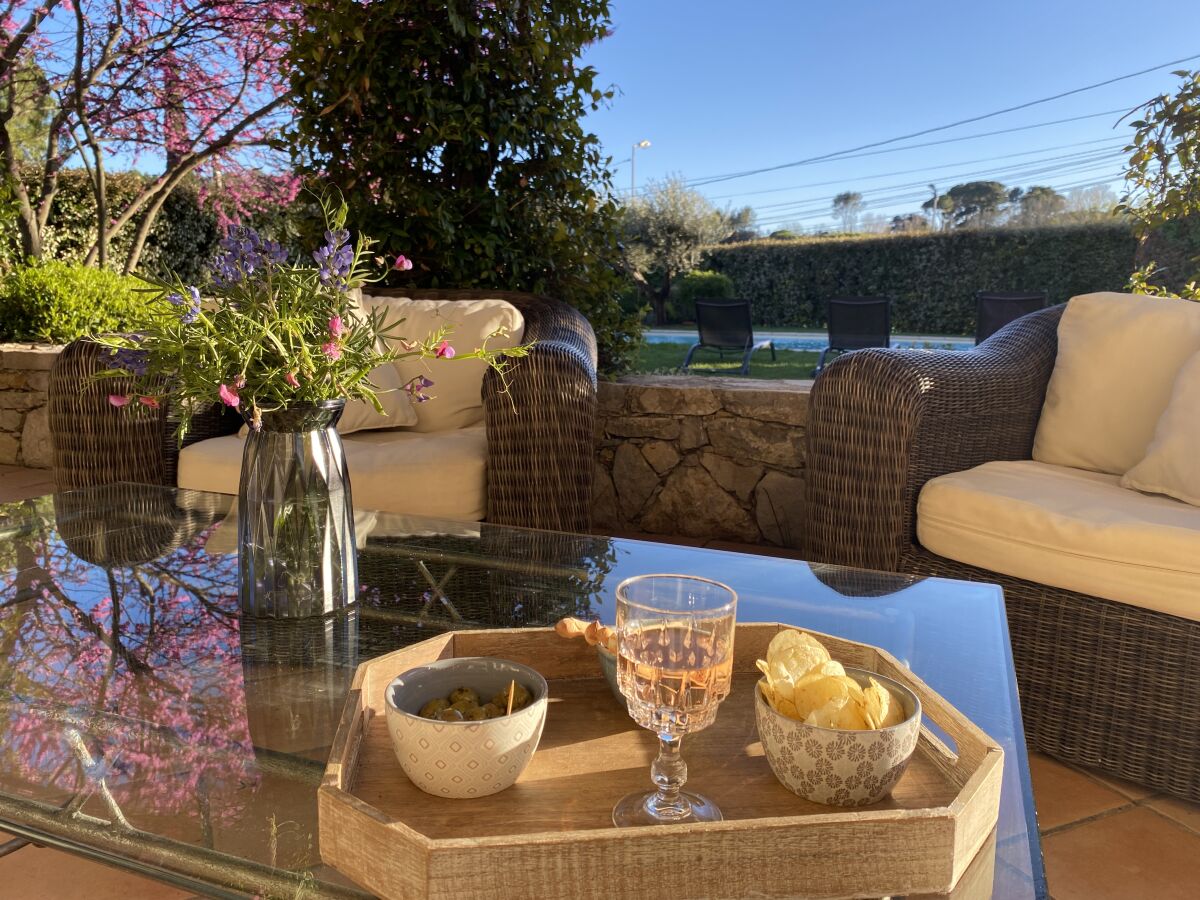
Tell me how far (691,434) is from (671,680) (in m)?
2.29

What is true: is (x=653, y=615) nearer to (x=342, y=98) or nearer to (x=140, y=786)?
(x=140, y=786)

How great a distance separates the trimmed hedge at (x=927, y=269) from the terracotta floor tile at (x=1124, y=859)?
928 cm

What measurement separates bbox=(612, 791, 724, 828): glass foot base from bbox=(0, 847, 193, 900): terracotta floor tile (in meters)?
0.83

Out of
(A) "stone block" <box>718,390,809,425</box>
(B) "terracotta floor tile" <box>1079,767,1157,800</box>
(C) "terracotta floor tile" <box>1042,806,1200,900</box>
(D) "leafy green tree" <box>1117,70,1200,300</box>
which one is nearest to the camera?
(C) "terracotta floor tile" <box>1042,806,1200,900</box>

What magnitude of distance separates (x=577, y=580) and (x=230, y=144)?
554 cm

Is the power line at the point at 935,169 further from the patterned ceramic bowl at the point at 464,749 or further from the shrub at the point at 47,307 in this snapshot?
the patterned ceramic bowl at the point at 464,749

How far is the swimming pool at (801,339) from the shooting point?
1031cm

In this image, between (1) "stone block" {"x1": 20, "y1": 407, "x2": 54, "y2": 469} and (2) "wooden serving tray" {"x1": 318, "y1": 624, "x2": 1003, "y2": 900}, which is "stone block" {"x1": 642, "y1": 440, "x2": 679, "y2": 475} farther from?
(1) "stone block" {"x1": 20, "y1": 407, "x2": 54, "y2": 469}

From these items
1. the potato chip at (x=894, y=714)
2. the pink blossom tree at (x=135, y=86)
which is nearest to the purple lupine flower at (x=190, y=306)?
the potato chip at (x=894, y=714)

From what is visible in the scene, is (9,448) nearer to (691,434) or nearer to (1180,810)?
(691,434)

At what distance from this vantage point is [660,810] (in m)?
0.64

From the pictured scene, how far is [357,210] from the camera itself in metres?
2.97

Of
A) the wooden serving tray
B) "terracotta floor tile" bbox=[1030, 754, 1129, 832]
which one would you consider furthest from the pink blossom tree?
the wooden serving tray

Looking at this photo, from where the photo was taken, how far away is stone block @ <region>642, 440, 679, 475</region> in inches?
115
